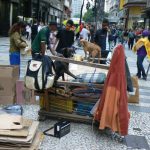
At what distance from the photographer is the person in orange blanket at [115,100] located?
19.6ft

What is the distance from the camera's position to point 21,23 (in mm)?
9305

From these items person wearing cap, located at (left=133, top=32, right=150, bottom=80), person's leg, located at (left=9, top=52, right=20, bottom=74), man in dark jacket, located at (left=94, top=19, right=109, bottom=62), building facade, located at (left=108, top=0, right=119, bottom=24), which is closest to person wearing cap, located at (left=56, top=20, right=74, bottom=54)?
person's leg, located at (left=9, top=52, right=20, bottom=74)

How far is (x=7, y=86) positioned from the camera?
294 inches

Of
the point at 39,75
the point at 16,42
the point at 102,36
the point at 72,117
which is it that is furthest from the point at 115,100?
the point at 102,36

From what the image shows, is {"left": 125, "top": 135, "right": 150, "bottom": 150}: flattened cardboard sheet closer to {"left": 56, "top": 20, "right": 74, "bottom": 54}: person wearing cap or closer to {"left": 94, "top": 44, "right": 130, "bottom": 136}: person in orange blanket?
{"left": 94, "top": 44, "right": 130, "bottom": 136}: person in orange blanket

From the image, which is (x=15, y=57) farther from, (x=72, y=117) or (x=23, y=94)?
(x=72, y=117)

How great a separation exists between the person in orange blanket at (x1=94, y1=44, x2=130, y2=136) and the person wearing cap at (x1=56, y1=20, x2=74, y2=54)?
11.5 ft

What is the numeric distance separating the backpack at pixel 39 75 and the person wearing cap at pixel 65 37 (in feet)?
10.6

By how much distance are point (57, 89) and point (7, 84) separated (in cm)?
116

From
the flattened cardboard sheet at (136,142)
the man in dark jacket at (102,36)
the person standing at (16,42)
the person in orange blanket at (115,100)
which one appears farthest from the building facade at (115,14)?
the person in orange blanket at (115,100)

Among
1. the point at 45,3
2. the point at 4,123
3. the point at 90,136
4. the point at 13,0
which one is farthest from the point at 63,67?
the point at 45,3

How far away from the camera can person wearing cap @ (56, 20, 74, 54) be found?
949cm

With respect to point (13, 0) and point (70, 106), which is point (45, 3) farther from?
point (70, 106)

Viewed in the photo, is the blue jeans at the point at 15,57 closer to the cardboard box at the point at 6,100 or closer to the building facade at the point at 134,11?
the cardboard box at the point at 6,100
